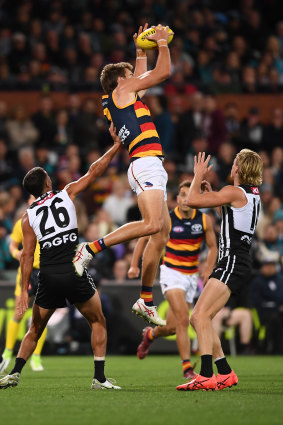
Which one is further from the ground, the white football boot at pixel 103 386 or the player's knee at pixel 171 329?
the player's knee at pixel 171 329

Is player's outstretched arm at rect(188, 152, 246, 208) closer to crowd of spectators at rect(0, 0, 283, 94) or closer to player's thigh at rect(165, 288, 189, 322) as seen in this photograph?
player's thigh at rect(165, 288, 189, 322)

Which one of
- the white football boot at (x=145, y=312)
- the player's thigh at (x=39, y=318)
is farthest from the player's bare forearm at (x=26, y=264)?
the white football boot at (x=145, y=312)

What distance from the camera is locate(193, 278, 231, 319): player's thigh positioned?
8.32 metres

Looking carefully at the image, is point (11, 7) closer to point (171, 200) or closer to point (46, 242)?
point (171, 200)

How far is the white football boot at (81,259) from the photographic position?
8320mm

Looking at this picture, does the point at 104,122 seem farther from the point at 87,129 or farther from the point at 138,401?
the point at 138,401

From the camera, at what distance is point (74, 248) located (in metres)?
8.60

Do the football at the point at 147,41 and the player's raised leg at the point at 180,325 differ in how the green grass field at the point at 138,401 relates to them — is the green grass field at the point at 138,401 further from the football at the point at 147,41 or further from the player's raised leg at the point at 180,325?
the football at the point at 147,41

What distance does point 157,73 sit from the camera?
28.5 ft

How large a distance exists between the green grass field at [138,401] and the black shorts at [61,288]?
90 centimetres

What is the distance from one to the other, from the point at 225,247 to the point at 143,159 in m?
1.22

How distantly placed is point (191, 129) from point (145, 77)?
9.77 meters

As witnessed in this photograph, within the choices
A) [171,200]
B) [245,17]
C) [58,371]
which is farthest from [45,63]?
[58,371]

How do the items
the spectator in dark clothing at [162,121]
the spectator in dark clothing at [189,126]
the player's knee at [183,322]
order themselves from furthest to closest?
the spectator in dark clothing at [189,126] < the spectator in dark clothing at [162,121] < the player's knee at [183,322]
